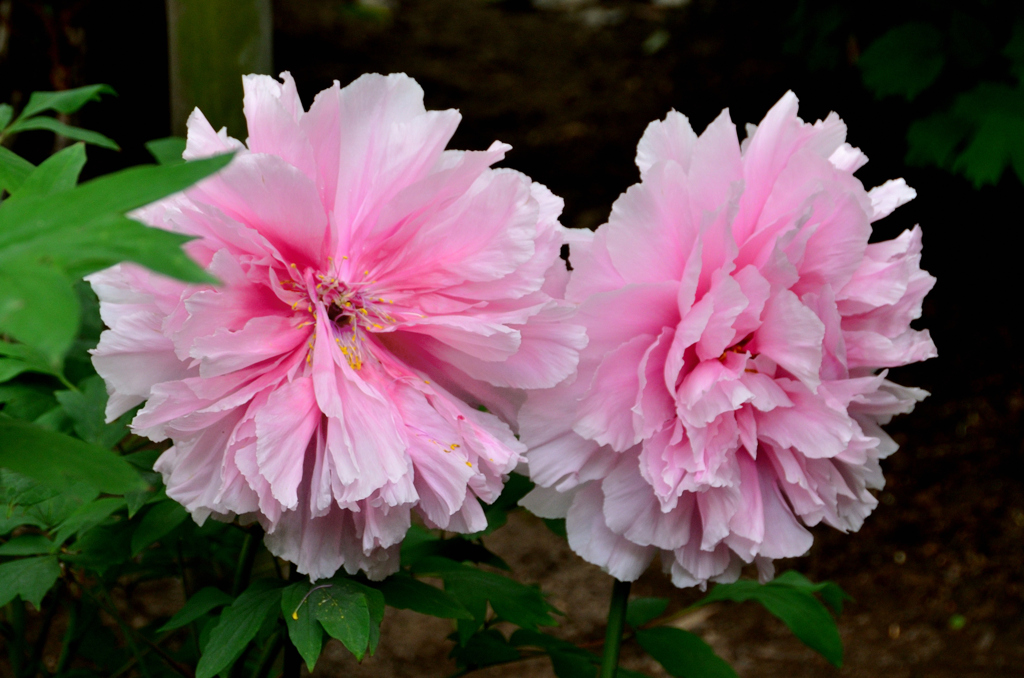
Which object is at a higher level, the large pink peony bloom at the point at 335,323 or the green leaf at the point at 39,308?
the green leaf at the point at 39,308

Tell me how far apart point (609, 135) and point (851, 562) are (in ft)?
6.93

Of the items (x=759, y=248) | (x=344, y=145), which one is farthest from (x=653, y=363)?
(x=344, y=145)

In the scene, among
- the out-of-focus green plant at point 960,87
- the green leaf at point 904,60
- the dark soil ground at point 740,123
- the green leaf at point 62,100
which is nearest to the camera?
the green leaf at point 62,100

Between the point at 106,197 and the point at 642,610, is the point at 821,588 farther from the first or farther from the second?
the point at 106,197

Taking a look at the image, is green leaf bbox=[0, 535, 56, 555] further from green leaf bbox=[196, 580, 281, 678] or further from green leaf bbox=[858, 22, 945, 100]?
green leaf bbox=[858, 22, 945, 100]

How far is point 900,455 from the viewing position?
280cm

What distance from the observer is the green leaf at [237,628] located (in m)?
0.60

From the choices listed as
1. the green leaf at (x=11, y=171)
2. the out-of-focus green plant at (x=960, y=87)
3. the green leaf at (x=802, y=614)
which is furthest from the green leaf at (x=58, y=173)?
the out-of-focus green plant at (x=960, y=87)

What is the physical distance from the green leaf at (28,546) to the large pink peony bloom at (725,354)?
0.45m

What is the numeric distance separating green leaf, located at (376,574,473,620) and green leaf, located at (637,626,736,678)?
289 mm

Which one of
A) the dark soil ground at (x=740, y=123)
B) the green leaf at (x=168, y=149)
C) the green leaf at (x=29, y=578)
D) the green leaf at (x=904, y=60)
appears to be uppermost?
the green leaf at (x=168, y=149)

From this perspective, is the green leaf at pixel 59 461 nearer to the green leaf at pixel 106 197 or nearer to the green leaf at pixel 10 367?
the green leaf at pixel 106 197

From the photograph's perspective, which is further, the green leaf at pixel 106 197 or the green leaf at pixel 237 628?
the green leaf at pixel 237 628

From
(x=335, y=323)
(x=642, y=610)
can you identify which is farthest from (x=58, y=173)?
(x=642, y=610)
